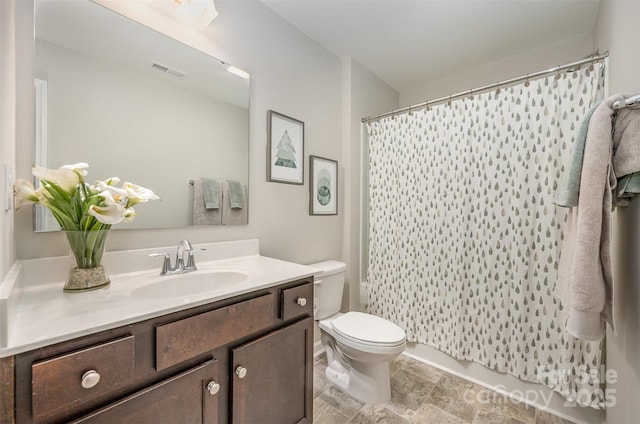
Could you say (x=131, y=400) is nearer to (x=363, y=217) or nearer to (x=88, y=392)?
(x=88, y=392)

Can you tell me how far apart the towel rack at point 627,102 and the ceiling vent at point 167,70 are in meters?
1.82

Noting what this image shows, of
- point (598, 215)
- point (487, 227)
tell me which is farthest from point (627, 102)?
point (487, 227)

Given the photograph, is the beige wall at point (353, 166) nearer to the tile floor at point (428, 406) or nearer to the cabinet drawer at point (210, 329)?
the tile floor at point (428, 406)

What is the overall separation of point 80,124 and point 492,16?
97.0 inches

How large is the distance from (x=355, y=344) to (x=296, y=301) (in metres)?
0.60

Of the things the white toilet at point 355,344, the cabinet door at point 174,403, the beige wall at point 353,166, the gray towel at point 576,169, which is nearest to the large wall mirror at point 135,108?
the cabinet door at point 174,403

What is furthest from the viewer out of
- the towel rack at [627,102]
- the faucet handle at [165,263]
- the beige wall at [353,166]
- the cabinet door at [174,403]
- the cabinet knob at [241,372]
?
the beige wall at [353,166]

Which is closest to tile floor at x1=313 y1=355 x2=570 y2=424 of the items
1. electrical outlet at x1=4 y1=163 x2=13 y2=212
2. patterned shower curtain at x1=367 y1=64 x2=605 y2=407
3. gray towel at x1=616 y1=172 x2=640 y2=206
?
patterned shower curtain at x1=367 y1=64 x2=605 y2=407

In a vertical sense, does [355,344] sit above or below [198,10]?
below

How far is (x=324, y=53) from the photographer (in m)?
2.15

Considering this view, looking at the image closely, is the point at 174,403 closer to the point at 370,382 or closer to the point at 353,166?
the point at 370,382

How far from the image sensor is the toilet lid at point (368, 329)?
1531mm

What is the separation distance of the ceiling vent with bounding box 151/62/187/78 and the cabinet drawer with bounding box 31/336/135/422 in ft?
3.98

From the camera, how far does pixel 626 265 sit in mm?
1044
